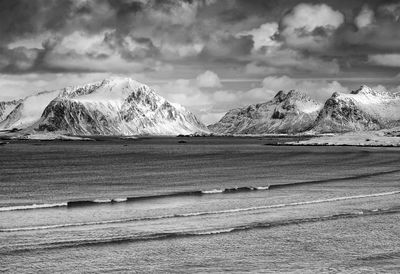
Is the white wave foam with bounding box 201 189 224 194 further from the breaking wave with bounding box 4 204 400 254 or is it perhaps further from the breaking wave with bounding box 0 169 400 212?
the breaking wave with bounding box 4 204 400 254

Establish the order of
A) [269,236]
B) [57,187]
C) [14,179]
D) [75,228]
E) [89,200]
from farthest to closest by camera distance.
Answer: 1. [14,179]
2. [57,187]
3. [89,200]
4. [75,228]
5. [269,236]

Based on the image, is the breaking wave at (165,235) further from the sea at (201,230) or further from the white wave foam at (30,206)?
the white wave foam at (30,206)

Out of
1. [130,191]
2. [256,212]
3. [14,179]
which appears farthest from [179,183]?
[256,212]

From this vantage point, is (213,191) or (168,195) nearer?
(168,195)

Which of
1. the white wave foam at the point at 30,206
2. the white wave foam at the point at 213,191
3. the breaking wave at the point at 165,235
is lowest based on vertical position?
the breaking wave at the point at 165,235

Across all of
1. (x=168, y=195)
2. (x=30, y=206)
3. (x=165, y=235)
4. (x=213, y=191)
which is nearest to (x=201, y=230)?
(x=165, y=235)

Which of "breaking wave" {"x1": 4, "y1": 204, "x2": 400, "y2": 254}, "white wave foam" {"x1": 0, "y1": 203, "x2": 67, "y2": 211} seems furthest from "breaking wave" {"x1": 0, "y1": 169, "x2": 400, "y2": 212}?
"breaking wave" {"x1": 4, "y1": 204, "x2": 400, "y2": 254}

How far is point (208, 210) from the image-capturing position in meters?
43.1

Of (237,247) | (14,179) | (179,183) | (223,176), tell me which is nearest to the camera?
(237,247)

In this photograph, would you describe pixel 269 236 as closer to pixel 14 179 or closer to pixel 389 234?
pixel 389 234

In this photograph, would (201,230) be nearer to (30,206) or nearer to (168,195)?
(30,206)

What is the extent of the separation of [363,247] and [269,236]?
5.38 meters

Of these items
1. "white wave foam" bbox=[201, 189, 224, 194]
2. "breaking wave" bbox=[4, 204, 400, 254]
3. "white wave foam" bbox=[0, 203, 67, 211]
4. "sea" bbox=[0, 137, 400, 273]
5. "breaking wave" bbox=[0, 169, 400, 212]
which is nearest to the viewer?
"sea" bbox=[0, 137, 400, 273]

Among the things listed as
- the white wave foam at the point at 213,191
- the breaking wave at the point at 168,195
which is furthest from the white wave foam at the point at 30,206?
the white wave foam at the point at 213,191
